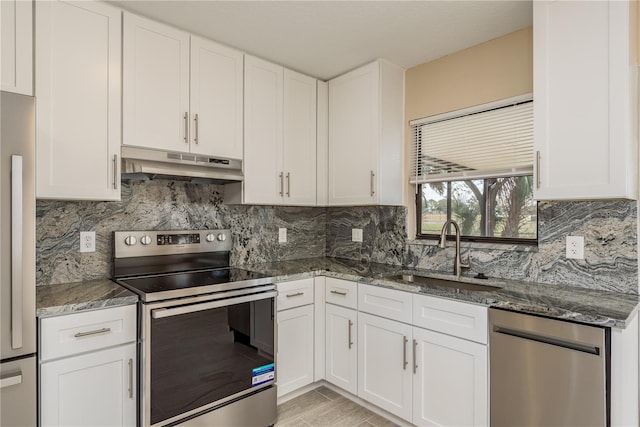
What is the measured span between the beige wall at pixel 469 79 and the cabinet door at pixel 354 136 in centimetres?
33

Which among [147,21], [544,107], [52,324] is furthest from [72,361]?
[544,107]

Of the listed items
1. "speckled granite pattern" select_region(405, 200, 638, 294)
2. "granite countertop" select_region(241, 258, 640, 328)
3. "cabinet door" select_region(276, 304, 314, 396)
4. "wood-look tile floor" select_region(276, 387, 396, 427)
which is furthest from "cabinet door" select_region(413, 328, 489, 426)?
"cabinet door" select_region(276, 304, 314, 396)

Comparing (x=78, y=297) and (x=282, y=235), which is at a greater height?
(x=282, y=235)

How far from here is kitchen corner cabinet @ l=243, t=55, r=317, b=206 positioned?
8.50 ft

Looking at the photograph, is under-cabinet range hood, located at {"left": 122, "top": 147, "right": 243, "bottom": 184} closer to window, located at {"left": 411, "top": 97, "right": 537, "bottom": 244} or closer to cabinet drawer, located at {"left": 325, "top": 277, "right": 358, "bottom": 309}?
cabinet drawer, located at {"left": 325, "top": 277, "right": 358, "bottom": 309}

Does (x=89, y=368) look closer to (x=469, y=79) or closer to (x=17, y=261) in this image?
(x=17, y=261)

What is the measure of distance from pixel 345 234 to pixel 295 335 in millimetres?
1114

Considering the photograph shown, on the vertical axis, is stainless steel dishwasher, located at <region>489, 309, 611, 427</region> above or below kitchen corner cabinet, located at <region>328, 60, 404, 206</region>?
below

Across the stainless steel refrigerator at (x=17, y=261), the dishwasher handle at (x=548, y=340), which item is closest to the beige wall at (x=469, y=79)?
the dishwasher handle at (x=548, y=340)

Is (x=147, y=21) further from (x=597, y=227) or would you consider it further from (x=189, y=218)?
(x=597, y=227)

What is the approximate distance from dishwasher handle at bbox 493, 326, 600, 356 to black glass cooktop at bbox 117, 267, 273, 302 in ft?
4.23

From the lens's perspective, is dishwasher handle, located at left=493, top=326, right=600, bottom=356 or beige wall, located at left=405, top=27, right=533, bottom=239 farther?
beige wall, located at left=405, top=27, right=533, bottom=239

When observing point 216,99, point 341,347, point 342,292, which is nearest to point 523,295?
point 342,292

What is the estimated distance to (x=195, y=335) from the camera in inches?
75.0
